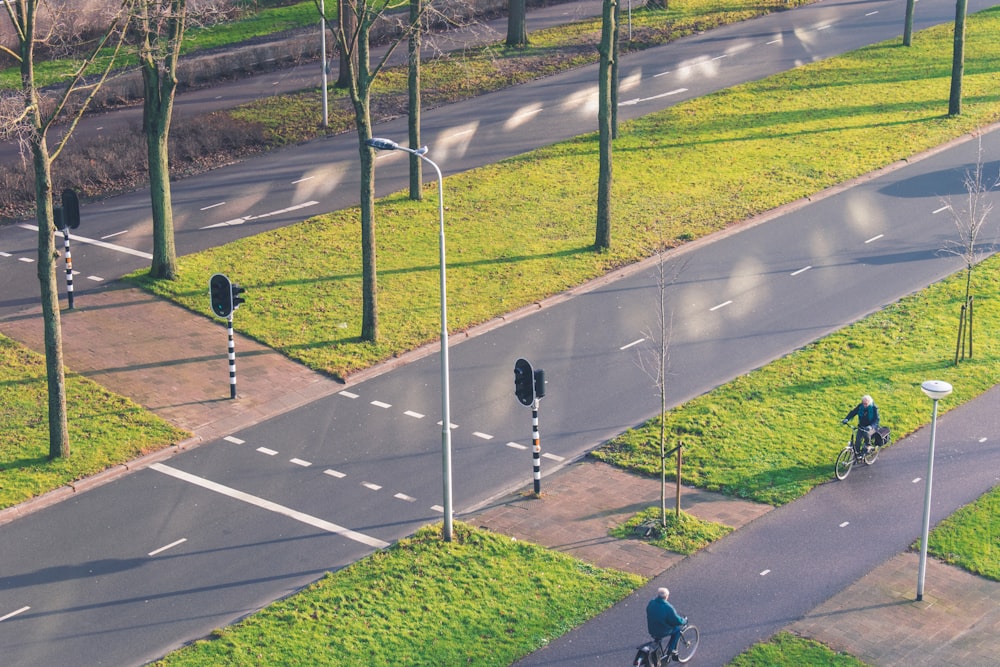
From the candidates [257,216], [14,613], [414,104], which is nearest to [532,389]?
[14,613]

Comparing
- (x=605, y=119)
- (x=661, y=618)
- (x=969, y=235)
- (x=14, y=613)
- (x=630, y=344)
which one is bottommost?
(x=14, y=613)

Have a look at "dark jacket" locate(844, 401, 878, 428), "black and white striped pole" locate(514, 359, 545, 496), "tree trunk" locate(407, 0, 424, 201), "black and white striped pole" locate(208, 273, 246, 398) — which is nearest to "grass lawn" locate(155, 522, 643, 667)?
"black and white striped pole" locate(514, 359, 545, 496)

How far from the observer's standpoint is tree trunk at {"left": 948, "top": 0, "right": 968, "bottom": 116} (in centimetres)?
3891

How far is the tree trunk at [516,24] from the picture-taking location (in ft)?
150

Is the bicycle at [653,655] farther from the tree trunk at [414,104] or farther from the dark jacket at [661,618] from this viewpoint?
the tree trunk at [414,104]

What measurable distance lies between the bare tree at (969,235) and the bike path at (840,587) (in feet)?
13.9

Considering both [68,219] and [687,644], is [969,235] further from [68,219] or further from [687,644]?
[68,219]

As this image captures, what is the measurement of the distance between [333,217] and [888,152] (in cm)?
1557

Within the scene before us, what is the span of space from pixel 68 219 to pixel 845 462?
17.4 m

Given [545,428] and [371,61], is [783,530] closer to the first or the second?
[545,428]

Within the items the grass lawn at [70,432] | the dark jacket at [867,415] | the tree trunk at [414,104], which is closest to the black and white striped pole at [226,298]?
the grass lawn at [70,432]

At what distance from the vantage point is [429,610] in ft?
61.2

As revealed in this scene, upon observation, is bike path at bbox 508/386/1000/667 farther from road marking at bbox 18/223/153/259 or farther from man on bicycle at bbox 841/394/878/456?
road marking at bbox 18/223/153/259

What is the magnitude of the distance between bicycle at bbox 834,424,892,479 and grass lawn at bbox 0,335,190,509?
11443 mm
